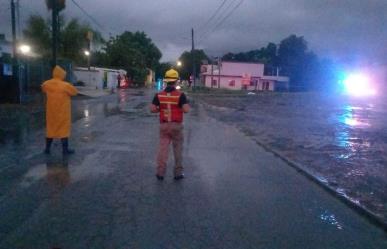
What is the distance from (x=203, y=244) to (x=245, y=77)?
288 feet

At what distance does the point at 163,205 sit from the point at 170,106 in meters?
2.13

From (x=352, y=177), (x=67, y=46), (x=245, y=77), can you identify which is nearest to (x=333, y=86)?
(x=245, y=77)

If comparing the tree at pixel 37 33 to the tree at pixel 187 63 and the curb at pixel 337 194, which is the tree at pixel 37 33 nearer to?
the curb at pixel 337 194

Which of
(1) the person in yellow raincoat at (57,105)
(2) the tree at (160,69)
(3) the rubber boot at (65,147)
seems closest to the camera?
(1) the person in yellow raincoat at (57,105)

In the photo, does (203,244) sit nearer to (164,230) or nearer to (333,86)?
(164,230)

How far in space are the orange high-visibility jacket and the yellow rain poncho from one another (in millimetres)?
2691

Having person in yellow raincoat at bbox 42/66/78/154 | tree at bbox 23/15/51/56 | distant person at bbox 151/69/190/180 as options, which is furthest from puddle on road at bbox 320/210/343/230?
tree at bbox 23/15/51/56

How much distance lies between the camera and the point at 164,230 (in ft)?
19.0

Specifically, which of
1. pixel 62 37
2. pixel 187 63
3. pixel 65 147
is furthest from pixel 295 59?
pixel 65 147

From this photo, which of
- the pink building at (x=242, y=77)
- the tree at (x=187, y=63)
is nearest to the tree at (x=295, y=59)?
the pink building at (x=242, y=77)

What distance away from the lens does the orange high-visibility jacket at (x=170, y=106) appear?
8.53 meters

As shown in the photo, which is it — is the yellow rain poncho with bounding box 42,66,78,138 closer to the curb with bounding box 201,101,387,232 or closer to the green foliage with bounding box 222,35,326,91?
the curb with bounding box 201,101,387,232

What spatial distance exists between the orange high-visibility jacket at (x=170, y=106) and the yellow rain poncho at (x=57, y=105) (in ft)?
8.83

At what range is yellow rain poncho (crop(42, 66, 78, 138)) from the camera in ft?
33.9
